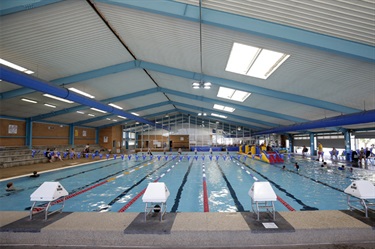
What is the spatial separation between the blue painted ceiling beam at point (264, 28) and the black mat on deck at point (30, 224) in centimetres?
444

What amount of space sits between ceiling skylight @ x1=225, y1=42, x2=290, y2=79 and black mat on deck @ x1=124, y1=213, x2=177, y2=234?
200 inches

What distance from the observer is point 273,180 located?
7.90 m

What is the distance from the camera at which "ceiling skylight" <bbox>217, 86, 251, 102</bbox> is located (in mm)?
11172

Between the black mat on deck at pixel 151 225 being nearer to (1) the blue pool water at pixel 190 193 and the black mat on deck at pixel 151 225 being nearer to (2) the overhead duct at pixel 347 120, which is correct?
(1) the blue pool water at pixel 190 193

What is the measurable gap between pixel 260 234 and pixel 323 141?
20420mm

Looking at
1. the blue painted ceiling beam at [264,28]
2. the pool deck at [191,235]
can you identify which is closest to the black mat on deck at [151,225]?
the pool deck at [191,235]

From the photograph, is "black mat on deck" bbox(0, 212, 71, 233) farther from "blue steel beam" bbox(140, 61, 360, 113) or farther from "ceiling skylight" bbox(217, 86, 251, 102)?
"ceiling skylight" bbox(217, 86, 251, 102)

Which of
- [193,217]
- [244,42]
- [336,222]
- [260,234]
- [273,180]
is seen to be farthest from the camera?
[273,180]

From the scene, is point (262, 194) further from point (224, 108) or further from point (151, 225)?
point (224, 108)

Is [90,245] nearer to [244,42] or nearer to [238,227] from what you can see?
[238,227]

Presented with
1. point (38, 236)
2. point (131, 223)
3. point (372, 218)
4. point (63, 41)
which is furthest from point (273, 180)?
point (63, 41)

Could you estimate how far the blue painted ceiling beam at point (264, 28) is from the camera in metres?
4.20

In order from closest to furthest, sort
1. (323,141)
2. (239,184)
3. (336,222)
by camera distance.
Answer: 1. (336,222)
2. (239,184)
3. (323,141)

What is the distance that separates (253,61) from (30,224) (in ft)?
23.4
